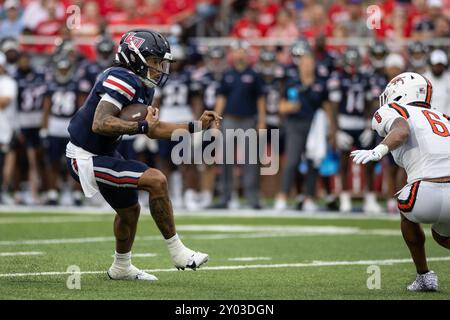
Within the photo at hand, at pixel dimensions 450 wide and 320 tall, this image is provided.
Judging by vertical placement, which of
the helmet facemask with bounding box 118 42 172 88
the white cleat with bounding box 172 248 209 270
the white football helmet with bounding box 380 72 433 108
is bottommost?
the white cleat with bounding box 172 248 209 270

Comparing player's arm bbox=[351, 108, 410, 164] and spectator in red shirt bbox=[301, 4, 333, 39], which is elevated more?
spectator in red shirt bbox=[301, 4, 333, 39]

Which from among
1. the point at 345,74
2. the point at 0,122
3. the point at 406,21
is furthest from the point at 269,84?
the point at 0,122

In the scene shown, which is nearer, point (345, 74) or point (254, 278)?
point (254, 278)

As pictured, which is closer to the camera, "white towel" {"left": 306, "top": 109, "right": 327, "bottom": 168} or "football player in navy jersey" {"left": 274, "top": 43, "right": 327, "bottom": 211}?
"football player in navy jersey" {"left": 274, "top": 43, "right": 327, "bottom": 211}

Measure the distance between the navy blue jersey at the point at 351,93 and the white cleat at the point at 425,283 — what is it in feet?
26.0

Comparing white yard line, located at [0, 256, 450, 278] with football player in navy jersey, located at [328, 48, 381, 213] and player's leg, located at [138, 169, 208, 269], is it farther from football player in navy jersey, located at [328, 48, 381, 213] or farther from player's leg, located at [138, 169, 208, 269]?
football player in navy jersey, located at [328, 48, 381, 213]

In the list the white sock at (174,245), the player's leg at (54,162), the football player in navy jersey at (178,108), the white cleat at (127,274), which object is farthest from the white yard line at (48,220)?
the white sock at (174,245)

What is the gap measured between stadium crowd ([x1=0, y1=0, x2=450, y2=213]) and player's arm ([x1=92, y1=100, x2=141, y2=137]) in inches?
292

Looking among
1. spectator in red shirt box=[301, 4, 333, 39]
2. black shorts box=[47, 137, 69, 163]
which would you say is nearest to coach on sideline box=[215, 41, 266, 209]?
spectator in red shirt box=[301, 4, 333, 39]

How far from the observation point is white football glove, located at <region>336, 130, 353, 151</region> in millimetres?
14555

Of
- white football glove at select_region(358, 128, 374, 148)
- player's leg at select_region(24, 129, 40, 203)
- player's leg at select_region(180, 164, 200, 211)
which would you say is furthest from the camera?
player's leg at select_region(24, 129, 40, 203)

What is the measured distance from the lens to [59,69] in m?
15.2
